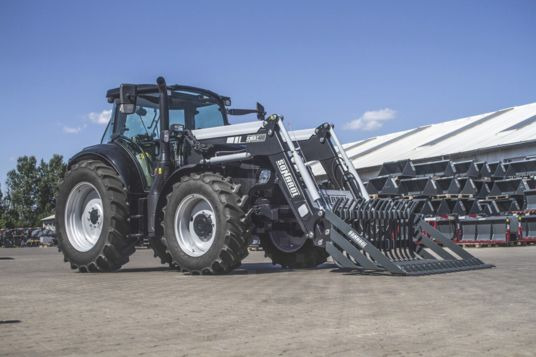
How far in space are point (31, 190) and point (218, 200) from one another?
6419cm

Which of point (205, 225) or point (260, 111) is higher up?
point (260, 111)

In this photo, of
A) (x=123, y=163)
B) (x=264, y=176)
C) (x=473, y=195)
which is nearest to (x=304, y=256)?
(x=264, y=176)

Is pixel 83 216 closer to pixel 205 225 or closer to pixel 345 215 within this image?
pixel 205 225

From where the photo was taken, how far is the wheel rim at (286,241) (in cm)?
1127

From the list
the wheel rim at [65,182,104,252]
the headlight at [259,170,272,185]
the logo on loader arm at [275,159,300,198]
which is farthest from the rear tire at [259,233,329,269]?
the wheel rim at [65,182,104,252]

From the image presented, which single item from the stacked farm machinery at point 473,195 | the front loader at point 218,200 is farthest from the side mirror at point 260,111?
the stacked farm machinery at point 473,195

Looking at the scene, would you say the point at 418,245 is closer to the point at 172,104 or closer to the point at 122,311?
the point at 172,104

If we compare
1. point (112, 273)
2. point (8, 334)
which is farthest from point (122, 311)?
point (112, 273)

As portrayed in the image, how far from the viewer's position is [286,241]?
11.5m

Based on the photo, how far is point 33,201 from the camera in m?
69.4

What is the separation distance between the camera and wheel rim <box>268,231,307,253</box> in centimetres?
1127

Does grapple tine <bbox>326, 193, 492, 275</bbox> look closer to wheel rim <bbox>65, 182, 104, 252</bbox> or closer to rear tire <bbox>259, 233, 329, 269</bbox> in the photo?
rear tire <bbox>259, 233, 329, 269</bbox>

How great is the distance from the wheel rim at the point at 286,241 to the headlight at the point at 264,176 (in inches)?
52.4

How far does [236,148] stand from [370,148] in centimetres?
3170
